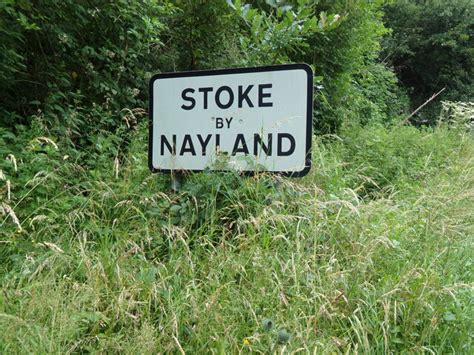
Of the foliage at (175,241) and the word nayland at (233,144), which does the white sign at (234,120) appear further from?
the foliage at (175,241)

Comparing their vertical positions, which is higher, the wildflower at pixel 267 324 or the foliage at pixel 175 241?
the foliage at pixel 175 241

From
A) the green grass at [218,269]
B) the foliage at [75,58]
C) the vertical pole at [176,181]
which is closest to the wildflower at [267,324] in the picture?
the green grass at [218,269]

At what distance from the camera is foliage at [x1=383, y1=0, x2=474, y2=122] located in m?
15.9

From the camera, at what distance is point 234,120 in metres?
2.31

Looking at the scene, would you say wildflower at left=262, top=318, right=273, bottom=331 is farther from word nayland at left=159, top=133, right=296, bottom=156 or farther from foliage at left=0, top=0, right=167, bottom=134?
foliage at left=0, top=0, right=167, bottom=134

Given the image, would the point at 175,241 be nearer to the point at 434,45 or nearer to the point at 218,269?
the point at 218,269

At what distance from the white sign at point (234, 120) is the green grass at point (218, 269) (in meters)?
0.13

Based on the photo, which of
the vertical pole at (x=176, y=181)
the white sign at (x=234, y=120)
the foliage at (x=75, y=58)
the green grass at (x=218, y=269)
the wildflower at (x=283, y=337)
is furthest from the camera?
the foliage at (x=75, y=58)

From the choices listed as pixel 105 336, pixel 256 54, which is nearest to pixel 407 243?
pixel 105 336

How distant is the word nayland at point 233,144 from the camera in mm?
2197

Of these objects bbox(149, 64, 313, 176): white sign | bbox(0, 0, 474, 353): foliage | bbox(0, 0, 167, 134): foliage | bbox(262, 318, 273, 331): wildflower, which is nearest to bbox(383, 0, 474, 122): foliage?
bbox(0, 0, 167, 134): foliage

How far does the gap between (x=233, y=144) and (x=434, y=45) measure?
16.3 meters

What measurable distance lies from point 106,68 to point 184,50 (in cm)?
81

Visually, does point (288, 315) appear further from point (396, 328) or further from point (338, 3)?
point (338, 3)
